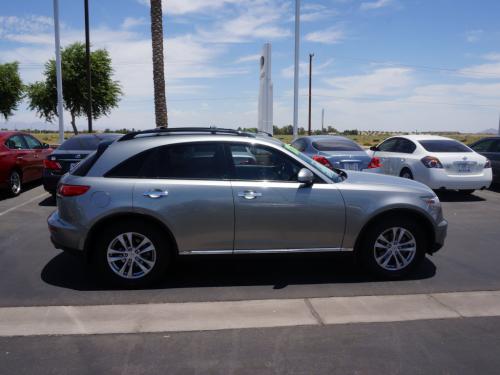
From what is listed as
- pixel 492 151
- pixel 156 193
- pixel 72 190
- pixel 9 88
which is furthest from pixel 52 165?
pixel 9 88

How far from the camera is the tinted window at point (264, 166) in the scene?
16.7 ft

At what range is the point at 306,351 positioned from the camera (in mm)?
3686

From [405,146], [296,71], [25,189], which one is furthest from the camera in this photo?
[296,71]

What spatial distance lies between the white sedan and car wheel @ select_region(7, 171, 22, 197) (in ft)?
26.3

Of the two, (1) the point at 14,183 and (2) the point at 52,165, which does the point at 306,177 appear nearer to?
(2) the point at 52,165

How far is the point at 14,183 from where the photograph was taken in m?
10.7

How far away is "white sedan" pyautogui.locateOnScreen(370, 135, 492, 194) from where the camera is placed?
1048 centimetres

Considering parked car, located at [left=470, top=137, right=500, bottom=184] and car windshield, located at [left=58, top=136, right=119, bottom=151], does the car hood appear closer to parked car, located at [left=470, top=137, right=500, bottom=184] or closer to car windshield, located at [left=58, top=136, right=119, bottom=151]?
car windshield, located at [left=58, top=136, right=119, bottom=151]

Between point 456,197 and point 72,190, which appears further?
point 456,197

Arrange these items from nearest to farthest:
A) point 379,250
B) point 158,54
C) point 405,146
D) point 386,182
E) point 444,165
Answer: point 379,250
point 386,182
point 444,165
point 405,146
point 158,54

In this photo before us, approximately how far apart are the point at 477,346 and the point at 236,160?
2831 mm

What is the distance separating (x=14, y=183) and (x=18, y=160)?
1.73 ft

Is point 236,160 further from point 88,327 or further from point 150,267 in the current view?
point 88,327

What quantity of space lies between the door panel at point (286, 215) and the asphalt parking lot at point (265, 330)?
0.69ft
